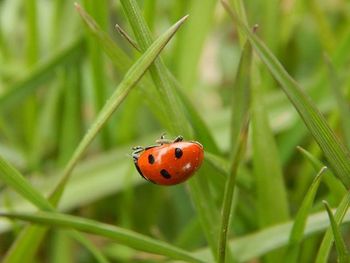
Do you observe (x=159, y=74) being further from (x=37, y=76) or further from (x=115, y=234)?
(x=37, y=76)

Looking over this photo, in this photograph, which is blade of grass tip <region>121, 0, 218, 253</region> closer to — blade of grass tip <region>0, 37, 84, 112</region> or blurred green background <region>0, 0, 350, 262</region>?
blurred green background <region>0, 0, 350, 262</region>

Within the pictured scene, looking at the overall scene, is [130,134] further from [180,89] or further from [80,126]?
[180,89]

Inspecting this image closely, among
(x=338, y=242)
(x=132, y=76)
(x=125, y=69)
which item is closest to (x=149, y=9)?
(x=125, y=69)

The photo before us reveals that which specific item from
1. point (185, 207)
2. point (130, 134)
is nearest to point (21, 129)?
point (130, 134)

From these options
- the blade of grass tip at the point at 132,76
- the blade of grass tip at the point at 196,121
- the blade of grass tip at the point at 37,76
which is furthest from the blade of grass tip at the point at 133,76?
the blade of grass tip at the point at 37,76

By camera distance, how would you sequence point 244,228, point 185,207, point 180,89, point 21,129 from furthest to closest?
point 21,129 < point 185,207 < point 244,228 < point 180,89
